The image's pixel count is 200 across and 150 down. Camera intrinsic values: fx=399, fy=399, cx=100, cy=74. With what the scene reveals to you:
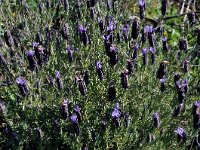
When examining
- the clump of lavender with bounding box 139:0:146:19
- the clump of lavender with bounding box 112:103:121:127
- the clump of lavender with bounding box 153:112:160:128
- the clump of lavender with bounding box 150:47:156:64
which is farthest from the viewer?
the clump of lavender with bounding box 139:0:146:19

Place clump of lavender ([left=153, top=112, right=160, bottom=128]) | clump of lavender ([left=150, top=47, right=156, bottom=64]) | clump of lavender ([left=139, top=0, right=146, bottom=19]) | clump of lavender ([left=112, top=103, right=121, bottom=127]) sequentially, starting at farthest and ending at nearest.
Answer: clump of lavender ([left=139, top=0, right=146, bottom=19]), clump of lavender ([left=150, top=47, right=156, bottom=64]), clump of lavender ([left=153, top=112, right=160, bottom=128]), clump of lavender ([left=112, top=103, right=121, bottom=127])

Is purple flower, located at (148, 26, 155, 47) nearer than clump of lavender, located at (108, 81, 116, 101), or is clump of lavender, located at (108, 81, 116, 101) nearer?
clump of lavender, located at (108, 81, 116, 101)

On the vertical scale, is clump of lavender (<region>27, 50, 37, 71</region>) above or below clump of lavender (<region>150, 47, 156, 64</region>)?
above

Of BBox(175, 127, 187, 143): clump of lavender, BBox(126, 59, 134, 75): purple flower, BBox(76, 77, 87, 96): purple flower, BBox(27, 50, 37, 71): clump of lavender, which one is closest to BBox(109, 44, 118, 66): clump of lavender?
BBox(126, 59, 134, 75): purple flower

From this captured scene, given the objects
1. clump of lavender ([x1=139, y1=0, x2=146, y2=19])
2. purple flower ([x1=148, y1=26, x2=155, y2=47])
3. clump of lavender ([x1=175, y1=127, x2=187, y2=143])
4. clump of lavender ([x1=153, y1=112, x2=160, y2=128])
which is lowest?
clump of lavender ([x1=175, y1=127, x2=187, y2=143])

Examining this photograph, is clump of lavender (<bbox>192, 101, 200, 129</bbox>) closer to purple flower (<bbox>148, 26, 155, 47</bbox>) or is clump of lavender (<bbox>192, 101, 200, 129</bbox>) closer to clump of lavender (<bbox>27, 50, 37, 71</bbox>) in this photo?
purple flower (<bbox>148, 26, 155, 47</bbox>)

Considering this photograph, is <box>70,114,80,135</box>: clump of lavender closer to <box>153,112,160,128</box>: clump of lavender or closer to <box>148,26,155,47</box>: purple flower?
<box>153,112,160,128</box>: clump of lavender

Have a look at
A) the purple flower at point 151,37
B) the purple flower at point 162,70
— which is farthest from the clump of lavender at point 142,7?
the purple flower at point 162,70

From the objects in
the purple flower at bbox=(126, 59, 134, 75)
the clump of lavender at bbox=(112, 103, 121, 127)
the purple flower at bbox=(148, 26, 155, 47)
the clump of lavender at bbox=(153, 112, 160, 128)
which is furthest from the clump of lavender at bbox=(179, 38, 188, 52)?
the clump of lavender at bbox=(112, 103, 121, 127)

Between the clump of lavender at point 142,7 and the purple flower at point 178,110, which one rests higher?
the clump of lavender at point 142,7

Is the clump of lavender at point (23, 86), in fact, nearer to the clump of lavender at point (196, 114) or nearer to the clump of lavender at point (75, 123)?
the clump of lavender at point (75, 123)

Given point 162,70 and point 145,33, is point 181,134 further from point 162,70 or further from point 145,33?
point 145,33

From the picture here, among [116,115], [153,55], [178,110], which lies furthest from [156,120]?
[153,55]

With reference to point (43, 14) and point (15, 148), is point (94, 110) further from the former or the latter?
point (43, 14)
